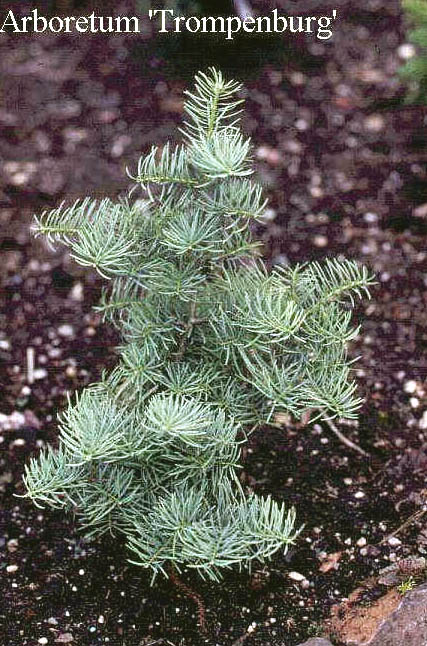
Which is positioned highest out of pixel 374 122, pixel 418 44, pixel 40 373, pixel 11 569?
pixel 418 44

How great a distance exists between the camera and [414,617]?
190cm

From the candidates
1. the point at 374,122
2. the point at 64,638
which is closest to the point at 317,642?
the point at 64,638

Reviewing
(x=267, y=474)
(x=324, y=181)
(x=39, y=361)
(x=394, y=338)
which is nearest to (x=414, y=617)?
(x=267, y=474)

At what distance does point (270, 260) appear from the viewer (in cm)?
307

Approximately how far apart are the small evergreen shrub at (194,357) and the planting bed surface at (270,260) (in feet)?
0.91

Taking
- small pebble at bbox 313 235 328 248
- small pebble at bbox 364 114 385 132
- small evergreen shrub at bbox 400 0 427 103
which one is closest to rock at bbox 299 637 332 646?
small pebble at bbox 313 235 328 248

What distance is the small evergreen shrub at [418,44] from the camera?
9.12 ft

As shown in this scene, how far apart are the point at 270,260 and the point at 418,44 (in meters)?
0.82

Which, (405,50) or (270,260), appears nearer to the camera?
(270,260)

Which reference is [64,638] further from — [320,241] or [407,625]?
[320,241]

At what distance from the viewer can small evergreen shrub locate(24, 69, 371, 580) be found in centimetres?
175

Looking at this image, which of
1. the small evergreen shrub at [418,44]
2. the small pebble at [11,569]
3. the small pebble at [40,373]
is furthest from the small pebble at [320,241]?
the small pebble at [11,569]

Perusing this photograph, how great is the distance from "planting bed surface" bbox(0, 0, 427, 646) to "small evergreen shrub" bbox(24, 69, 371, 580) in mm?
278

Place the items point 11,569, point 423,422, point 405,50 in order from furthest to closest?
point 405,50
point 423,422
point 11,569
